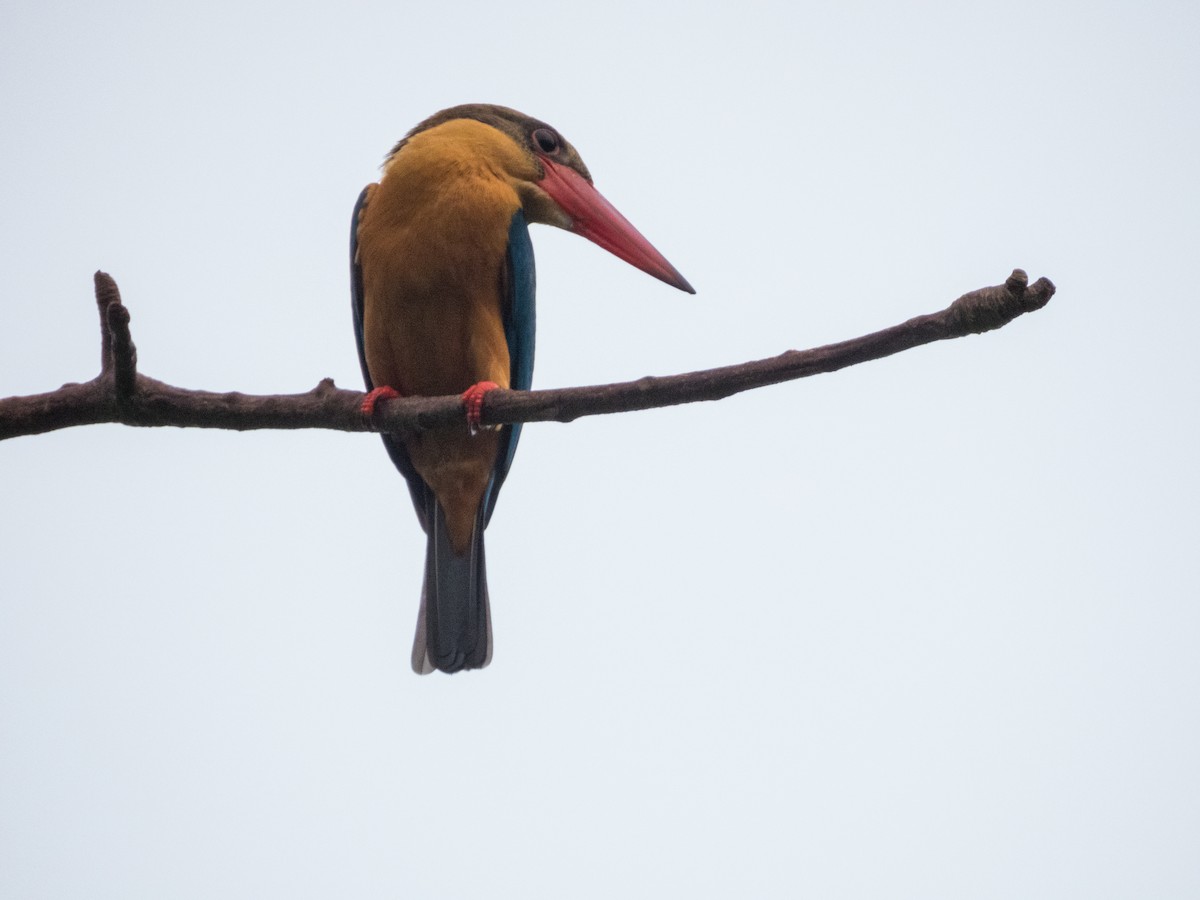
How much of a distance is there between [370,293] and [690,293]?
60.7 inches

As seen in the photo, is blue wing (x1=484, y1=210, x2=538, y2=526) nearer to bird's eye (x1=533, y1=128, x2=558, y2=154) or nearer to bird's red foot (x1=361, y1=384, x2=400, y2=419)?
bird's eye (x1=533, y1=128, x2=558, y2=154)

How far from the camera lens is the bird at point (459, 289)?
5176 millimetres

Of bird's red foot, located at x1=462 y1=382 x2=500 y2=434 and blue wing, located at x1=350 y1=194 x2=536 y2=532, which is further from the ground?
blue wing, located at x1=350 y1=194 x2=536 y2=532

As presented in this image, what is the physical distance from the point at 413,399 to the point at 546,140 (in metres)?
2.14

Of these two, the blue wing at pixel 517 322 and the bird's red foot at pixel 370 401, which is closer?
the bird's red foot at pixel 370 401

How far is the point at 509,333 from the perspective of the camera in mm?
5590

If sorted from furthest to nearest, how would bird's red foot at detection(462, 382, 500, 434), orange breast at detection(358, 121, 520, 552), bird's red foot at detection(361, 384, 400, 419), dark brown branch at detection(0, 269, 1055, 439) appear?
orange breast at detection(358, 121, 520, 552) < bird's red foot at detection(361, 384, 400, 419) < bird's red foot at detection(462, 382, 500, 434) < dark brown branch at detection(0, 269, 1055, 439)

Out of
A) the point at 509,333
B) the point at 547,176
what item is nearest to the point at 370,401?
the point at 509,333

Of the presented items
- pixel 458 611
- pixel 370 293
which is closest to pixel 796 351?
pixel 370 293

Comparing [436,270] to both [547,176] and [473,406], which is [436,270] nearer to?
[547,176]

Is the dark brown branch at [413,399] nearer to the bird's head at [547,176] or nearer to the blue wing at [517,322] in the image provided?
the blue wing at [517,322]

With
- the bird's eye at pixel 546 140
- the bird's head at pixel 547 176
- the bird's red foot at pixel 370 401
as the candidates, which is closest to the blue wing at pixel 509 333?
the bird's head at pixel 547 176

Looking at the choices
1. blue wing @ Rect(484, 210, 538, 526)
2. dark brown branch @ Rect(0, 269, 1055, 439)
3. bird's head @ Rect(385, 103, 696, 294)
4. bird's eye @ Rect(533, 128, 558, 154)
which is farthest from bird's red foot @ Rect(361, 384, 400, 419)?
bird's eye @ Rect(533, 128, 558, 154)

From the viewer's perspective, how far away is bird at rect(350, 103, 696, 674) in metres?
5.18
